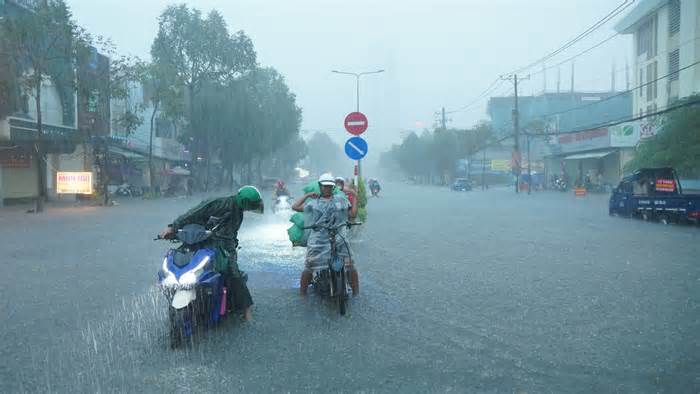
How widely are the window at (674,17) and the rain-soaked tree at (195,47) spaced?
99.5ft

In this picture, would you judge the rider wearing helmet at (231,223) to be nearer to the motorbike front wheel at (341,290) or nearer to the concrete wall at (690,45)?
the motorbike front wheel at (341,290)

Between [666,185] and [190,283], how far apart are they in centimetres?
1761

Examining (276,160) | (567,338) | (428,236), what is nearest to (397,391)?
(567,338)

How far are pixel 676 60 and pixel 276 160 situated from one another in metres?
54.0

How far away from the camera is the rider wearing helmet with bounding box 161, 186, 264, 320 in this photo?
533 cm

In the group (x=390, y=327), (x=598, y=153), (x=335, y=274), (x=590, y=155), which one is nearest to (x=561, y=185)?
(x=590, y=155)

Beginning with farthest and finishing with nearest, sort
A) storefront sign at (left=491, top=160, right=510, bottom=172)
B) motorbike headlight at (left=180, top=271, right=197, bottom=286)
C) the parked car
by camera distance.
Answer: storefront sign at (left=491, top=160, right=510, bottom=172) < the parked car < motorbike headlight at (left=180, top=271, right=197, bottom=286)

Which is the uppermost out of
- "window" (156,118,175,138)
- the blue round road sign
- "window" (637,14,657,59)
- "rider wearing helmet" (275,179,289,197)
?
"window" (637,14,657,59)

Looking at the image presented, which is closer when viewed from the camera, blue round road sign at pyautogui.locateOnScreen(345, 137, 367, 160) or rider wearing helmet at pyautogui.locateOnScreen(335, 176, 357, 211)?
rider wearing helmet at pyautogui.locateOnScreen(335, 176, 357, 211)

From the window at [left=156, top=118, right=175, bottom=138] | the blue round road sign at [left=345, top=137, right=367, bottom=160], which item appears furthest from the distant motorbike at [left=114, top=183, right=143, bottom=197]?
the blue round road sign at [left=345, top=137, right=367, bottom=160]

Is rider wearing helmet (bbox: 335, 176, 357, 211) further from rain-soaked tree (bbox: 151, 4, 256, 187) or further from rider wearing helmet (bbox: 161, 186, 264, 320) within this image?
rain-soaked tree (bbox: 151, 4, 256, 187)

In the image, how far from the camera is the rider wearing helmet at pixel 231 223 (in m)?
5.33

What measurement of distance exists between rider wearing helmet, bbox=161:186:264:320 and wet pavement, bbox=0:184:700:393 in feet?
1.08

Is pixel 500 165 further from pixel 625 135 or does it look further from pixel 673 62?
pixel 673 62
